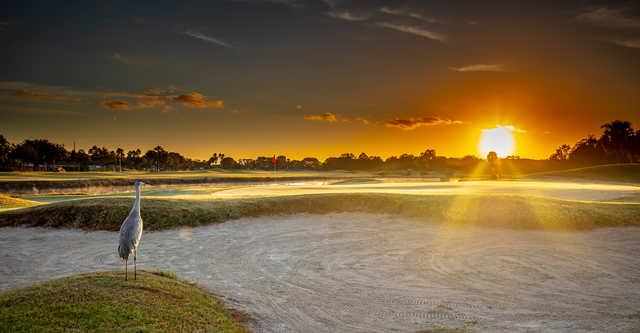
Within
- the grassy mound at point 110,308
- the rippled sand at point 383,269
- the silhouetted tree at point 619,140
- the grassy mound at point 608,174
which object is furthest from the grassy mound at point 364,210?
the silhouetted tree at point 619,140

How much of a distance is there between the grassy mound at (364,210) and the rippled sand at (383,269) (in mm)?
1247

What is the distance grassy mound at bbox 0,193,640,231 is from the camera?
2056 centimetres

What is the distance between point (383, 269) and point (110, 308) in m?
9.48

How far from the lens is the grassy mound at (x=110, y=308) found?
22.2 ft

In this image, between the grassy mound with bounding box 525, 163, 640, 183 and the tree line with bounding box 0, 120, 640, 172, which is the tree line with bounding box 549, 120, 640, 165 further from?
the grassy mound with bounding box 525, 163, 640, 183

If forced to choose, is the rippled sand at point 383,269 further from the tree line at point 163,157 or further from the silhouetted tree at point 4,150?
the silhouetted tree at point 4,150

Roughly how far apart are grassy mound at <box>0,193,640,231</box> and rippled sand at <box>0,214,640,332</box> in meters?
1.25

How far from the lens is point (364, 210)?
24.9m

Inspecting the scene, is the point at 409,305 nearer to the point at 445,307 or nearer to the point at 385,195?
the point at 445,307

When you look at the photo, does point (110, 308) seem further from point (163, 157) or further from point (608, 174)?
point (163, 157)

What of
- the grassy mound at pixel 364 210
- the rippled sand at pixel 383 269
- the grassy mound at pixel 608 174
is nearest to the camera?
the rippled sand at pixel 383 269

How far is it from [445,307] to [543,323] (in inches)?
94.2

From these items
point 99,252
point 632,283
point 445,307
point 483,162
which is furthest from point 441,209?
point 483,162

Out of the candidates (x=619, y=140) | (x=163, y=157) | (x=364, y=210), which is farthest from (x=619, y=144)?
(x=163, y=157)
